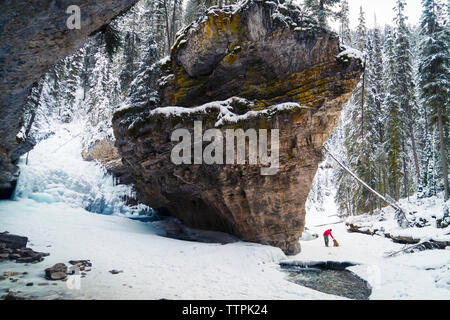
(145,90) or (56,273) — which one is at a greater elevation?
(145,90)

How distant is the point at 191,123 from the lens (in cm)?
1230

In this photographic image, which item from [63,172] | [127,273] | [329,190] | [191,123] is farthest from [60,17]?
Result: [329,190]

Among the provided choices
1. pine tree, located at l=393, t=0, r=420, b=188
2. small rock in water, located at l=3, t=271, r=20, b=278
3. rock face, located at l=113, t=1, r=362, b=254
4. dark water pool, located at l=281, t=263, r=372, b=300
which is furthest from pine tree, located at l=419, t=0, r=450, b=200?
small rock in water, located at l=3, t=271, r=20, b=278

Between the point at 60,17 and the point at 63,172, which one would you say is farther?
the point at 63,172

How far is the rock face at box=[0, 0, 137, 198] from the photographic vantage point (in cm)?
363

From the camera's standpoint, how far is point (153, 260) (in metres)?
9.50

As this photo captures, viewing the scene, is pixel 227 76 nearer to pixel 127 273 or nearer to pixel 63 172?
pixel 127 273

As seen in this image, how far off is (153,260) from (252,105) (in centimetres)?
805

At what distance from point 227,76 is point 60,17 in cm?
1001

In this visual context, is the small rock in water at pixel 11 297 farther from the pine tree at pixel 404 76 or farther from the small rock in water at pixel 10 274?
the pine tree at pixel 404 76

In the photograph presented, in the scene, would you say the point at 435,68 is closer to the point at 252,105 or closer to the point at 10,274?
the point at 252,105

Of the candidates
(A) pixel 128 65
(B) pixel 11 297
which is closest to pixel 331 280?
(B) pixel 11 297
